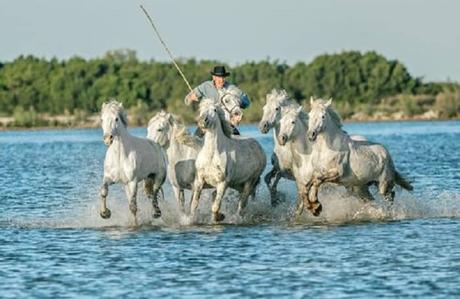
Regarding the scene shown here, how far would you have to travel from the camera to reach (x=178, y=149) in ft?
67.6

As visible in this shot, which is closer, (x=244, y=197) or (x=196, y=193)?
(x=196, y=193)

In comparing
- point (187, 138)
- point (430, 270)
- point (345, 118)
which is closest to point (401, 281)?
point (430, 270)

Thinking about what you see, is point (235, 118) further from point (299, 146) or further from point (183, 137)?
point (299, 146)

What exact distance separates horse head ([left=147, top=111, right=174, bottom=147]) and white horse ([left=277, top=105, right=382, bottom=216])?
5.10 ft

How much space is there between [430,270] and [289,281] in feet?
5.17

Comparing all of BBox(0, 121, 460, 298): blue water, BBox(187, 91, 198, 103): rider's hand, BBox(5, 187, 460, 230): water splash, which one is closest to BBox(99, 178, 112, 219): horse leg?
BBox(0, 121, 460, 298): blue water

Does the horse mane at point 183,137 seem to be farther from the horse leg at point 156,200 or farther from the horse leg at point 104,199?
the horse leg at point 104,199

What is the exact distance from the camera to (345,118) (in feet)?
255

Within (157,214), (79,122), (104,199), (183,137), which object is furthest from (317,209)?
(79,122)

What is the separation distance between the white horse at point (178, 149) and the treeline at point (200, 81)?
5666 cm

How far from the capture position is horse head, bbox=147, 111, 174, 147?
20.6 meters

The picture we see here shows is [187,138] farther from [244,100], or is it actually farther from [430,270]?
[430,270]

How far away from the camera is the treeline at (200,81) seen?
8144 centimetres

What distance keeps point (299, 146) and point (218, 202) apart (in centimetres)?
138
